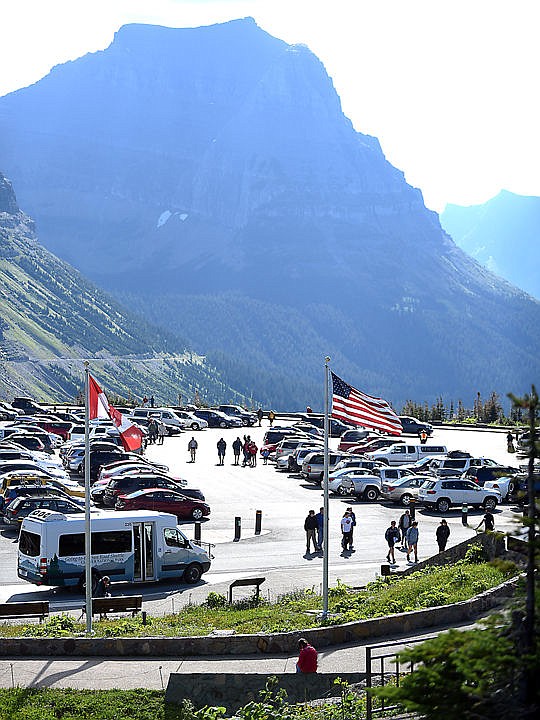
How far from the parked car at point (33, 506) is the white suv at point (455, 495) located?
14.0m

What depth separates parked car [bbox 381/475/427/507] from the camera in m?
39.8

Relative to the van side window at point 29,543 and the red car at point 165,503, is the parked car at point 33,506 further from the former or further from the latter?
the van side window at point 29,543

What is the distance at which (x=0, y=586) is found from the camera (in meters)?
24.7

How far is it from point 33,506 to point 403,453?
24058mm

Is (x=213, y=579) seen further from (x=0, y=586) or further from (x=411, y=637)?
(x=411, y=637)

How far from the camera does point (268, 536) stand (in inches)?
1276

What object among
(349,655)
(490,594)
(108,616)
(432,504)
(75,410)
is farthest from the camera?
(75,410)

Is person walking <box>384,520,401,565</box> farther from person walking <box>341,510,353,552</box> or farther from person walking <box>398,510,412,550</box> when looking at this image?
person walking <box>341,510,353,552</box>

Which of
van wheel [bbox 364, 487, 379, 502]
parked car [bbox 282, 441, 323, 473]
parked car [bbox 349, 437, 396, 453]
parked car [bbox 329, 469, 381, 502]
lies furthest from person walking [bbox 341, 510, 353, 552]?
parked car [bbox 349, 437, 396, 453]

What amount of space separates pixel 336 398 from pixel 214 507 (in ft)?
65.2

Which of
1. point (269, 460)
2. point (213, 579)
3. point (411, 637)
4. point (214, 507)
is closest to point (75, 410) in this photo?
point (269, 460)

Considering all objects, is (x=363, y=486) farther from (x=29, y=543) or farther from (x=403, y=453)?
(x=29, y=543)

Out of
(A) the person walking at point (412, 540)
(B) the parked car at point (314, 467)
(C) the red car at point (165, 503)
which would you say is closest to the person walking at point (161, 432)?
(B) the parked car at point (314, 467)

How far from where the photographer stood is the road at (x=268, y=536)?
24531 millimetres
